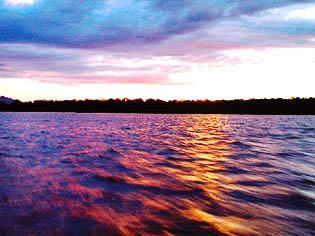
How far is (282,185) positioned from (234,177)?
1.47 meters

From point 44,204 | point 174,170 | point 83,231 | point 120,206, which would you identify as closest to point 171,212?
point 120,206

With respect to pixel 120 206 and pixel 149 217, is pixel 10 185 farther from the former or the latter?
pixel 149 217

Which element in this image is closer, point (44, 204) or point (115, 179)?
point (44, 204)

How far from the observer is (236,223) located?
5.65 meters

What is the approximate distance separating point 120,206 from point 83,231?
58.4 inches

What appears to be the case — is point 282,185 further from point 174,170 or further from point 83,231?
point 83,231

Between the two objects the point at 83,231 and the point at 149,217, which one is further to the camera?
the point at 149,217

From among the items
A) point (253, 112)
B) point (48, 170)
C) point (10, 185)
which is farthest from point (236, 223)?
point (253, 112)

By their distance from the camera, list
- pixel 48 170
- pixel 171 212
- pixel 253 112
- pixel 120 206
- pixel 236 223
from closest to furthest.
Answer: pixel 236 223, pixel 171 212, pixel 120 206, pixel 48 170, pixel 253 112

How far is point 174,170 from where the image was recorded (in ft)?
35.3

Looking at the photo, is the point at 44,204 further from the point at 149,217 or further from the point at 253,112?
the point at 253,112

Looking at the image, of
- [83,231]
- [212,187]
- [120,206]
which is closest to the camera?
[83,231]

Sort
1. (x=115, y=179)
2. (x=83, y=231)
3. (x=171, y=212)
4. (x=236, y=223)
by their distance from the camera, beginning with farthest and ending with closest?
(x=115, y=179) < (x=171, y=212) < (x=236, y=223) < (x=83, y=231)

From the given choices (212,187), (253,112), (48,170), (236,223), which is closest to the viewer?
(236,223)
